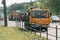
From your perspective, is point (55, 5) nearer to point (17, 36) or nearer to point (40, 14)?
point (40, 14)

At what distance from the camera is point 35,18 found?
32094 millimetres

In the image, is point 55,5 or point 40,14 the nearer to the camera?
point 40,14

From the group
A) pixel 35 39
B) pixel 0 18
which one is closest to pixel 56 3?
pixel 0 18

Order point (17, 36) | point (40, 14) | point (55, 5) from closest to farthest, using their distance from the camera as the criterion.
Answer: point (17, 36) → point (40, 14) → point (55, 5)

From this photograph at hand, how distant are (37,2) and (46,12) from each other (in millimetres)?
103417

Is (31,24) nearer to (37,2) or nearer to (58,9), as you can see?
(58,9)

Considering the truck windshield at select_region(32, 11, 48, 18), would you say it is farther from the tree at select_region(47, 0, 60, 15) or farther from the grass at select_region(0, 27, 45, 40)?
the tree at select_region(47, 0, 60, 15)

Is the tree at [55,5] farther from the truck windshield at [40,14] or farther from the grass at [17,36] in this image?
the grass at [17,36]

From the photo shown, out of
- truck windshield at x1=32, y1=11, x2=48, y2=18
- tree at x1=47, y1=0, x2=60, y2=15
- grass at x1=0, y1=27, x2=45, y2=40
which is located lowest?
grass at x1=0, y1=27, x2=45, y2=40

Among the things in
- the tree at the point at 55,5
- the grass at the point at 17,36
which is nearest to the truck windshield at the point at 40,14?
the grass at the point at 17,36

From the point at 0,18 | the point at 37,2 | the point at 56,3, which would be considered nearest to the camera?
the point at 0,18

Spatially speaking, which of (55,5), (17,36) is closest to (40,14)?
(17,36)

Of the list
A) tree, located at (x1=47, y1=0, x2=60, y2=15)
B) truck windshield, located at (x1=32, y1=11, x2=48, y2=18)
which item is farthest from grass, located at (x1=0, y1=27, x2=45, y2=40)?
tree, located at (x1=47, y1=0, x2=60, y2=15)

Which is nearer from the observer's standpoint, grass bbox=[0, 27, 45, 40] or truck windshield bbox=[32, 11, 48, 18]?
grass bbox=[0, 27, 45, 40]
